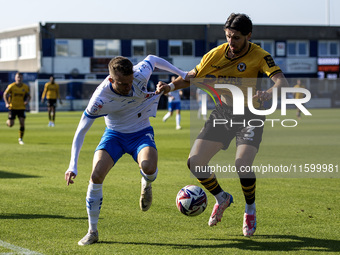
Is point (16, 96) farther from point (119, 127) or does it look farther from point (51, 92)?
point (119, 127)

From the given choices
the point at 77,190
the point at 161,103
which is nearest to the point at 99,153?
the point at 77,190

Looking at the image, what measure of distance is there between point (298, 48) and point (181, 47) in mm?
13569

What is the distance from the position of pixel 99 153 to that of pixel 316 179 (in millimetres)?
6265

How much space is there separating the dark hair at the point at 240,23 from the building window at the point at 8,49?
66.9 m

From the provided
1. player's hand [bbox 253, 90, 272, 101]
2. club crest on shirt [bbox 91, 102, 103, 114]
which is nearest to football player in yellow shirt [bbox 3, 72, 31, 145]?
club crest on shirt [bbox 91, 102, 103, 114]

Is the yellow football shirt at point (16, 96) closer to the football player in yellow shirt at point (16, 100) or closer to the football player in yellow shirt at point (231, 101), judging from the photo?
the football player in yellow shirt at point (16, 100)

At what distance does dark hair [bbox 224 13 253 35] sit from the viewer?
6961 mm

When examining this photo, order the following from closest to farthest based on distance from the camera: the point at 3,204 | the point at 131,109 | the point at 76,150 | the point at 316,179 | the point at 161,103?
the point at 76,150 < the point at 131,109 < the point at 3,204 < the point at 316,179 < the point at 161,103

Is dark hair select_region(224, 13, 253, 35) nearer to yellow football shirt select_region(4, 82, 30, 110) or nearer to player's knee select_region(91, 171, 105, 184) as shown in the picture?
player's knee select_region(91, 171, 105, 184)

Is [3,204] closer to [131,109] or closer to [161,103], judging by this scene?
[131,109]

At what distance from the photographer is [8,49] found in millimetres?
73688

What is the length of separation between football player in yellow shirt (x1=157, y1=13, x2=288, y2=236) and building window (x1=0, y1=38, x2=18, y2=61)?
66.5 m

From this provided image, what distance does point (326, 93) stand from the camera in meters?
67.1

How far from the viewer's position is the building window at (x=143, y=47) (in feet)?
220
